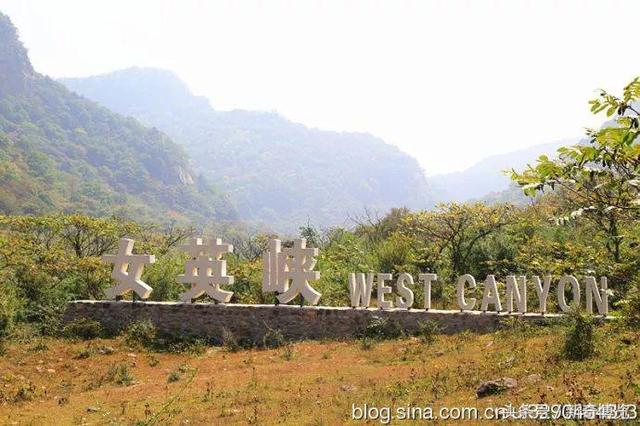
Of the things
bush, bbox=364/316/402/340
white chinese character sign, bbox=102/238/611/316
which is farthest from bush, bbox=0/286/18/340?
bush, bbox=364/316/402/340

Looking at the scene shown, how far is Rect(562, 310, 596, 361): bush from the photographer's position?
1248 centimetres

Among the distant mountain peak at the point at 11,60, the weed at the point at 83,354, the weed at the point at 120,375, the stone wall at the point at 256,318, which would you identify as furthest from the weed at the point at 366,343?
the distant mountain peak at the point at 11,60

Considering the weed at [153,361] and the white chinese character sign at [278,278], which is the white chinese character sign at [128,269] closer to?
the white chinese character sign at [278,278]

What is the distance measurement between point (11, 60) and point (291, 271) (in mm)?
153156

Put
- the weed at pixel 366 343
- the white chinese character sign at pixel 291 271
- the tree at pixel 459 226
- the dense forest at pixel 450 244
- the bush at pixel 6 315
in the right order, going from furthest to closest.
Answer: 1. the tree at pixel 459 226
2. the white chinese character sign at pixel 291 271
3. the bush at pixel 6 315
4. the weed at pixel 366 343
5. the dense forest at pixel 450 244

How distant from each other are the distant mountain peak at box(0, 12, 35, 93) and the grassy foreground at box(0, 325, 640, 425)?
148861mm

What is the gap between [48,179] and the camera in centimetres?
9956

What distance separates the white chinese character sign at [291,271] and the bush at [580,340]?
866 cm

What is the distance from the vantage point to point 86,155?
141000 mm

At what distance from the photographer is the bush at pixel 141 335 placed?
18703 millimetres

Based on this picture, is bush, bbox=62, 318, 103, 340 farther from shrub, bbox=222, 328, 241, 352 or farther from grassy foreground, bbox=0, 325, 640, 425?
shrub, bbox=222, 328, 241, 352

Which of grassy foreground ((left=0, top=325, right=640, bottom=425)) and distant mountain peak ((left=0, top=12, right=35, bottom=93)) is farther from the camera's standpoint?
distant mountain peak ((left=0, top=12, right=35, bottom=93))

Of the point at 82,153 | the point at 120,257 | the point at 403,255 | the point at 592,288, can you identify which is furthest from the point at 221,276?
the point at 82,153

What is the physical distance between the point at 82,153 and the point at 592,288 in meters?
143
